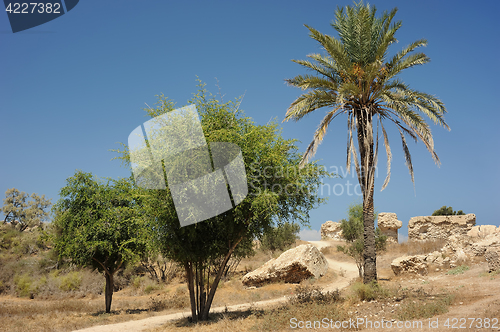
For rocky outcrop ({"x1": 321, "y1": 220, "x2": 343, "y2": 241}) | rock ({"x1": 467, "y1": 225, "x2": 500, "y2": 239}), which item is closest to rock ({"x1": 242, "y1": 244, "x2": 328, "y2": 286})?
rock ({"x1": 467, "y1": 225, "x2": 500, "y2": 239})

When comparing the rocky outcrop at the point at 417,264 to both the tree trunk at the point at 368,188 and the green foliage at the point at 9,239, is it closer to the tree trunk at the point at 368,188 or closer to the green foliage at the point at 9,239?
the tree trunk at the point at 368,188

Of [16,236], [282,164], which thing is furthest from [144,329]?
[16,236]

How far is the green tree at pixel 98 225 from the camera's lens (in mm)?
16250

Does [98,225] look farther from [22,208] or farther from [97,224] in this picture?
[22,208]

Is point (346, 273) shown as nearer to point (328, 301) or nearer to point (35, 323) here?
point (328, 301)

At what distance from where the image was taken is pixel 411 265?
1922cm

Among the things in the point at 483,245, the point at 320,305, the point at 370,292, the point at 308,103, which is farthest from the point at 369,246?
the point at 483,245

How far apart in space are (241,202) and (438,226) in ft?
97.0

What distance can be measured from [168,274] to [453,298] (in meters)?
26.1

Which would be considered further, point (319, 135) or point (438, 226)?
point (438, 226)

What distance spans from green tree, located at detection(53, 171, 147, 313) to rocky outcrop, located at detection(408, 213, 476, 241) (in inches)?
Answer: 1135

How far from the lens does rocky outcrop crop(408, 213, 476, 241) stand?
31812 millimetres

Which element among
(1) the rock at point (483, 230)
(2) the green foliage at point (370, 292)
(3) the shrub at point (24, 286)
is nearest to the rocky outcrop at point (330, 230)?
(1) the rock at point (483, 230)

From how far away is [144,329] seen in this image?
1219cm
